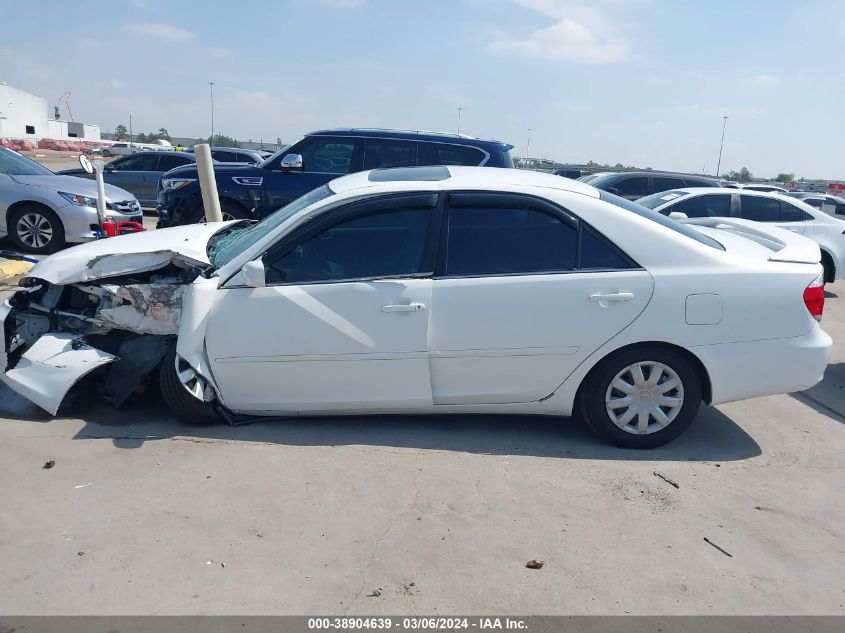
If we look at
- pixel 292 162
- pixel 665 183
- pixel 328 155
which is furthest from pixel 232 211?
pixel 665 183

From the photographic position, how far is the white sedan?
14.7 feet

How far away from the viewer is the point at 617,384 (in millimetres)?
4598

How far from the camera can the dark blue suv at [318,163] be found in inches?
388

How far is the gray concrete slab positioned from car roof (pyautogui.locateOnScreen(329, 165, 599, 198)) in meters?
1.59

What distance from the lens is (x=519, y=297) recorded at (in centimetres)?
448

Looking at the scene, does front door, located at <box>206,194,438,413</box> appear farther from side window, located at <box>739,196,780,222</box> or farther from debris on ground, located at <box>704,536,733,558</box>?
side window, located at <box>739,196,780,222</box>

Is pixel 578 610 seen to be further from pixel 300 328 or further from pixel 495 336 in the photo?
pixel 300 328

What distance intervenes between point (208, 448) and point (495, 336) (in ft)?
6.20

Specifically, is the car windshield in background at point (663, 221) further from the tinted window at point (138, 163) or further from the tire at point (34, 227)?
the tinted window at point (138, 163)

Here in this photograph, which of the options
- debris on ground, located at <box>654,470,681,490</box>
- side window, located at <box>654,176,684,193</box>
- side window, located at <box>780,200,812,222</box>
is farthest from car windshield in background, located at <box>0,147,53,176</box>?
side window, located at <box>654,176,684,193</box>

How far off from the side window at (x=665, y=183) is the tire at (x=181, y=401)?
12727 mm

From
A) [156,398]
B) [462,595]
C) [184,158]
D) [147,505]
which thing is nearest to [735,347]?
[462,595]

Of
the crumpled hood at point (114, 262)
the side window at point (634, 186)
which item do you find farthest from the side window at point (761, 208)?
the crumpled hood at point (114, 262)
